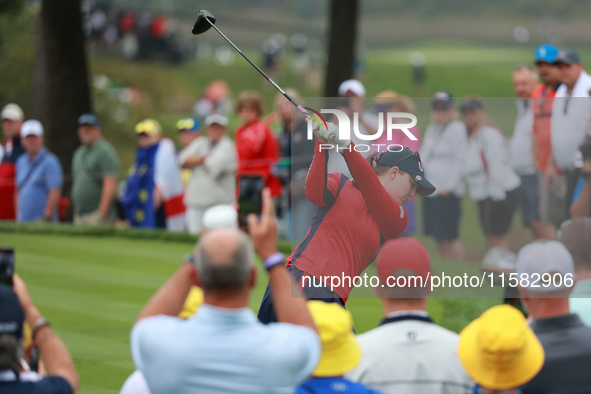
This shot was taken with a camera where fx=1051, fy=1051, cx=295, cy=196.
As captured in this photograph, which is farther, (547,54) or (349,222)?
(547,54)

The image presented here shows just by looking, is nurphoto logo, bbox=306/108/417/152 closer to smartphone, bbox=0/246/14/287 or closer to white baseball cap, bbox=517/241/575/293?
white baseball cap, bbox=517/241/575/293

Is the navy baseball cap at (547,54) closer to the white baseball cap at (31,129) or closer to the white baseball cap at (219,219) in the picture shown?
the white baseball cap at (219,219)

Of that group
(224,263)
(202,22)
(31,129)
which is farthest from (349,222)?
(31,129)

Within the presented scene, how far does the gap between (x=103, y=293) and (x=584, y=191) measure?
4.77m

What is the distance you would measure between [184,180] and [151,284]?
13.8 feet

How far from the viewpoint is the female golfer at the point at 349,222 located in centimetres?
559

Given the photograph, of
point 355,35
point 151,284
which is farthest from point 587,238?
point 355,35

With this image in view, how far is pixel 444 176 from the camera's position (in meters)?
6.79

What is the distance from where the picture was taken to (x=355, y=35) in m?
17.2

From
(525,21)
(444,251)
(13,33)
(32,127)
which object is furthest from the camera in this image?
(525,21)

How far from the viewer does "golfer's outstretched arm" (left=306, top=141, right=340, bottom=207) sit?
5.47 meters

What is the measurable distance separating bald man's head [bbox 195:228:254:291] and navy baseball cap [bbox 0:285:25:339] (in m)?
0.68

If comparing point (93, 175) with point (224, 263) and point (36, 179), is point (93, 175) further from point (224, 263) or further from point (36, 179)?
point (224, 263)

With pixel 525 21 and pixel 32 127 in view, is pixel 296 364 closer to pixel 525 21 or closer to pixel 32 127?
pixel 32 127
